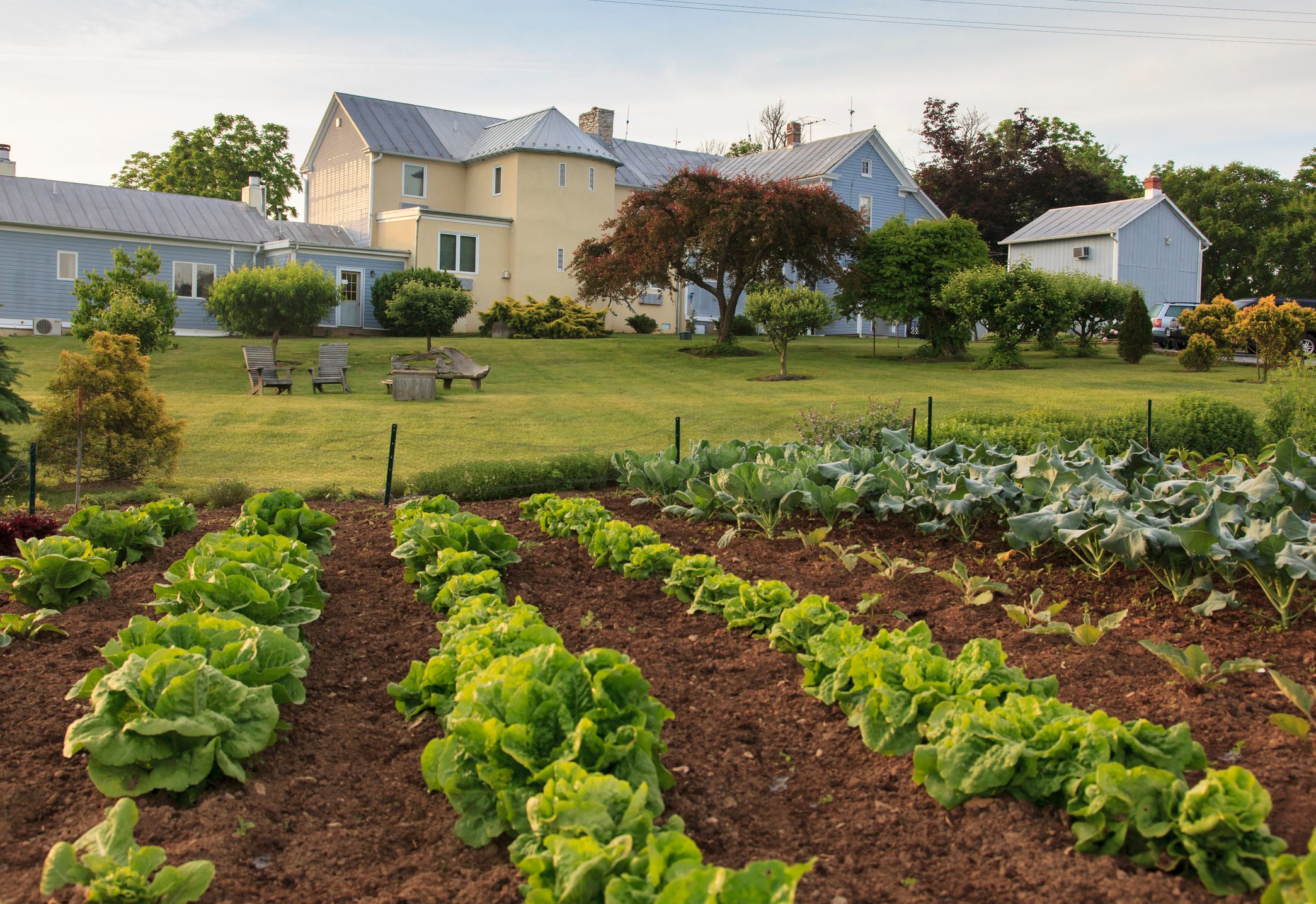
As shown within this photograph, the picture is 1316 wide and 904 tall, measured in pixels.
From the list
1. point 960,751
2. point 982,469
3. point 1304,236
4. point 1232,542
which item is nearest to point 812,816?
point 960,751

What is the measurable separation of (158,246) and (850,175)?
2315 cm

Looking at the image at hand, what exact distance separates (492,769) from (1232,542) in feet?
11.9

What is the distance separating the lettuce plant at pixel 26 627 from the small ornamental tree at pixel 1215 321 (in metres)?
25.7

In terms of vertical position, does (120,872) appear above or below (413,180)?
below

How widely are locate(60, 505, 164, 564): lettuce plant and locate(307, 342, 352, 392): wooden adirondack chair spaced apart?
12.9 meters

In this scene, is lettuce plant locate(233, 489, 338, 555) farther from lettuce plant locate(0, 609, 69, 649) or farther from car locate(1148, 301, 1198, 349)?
car locate(1148, 301, 1198, 349)

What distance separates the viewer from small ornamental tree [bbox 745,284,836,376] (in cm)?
2283

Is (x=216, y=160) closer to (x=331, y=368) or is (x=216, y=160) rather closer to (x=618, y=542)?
(x=331, y=368)

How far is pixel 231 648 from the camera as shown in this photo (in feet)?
12.4

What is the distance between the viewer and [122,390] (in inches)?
408

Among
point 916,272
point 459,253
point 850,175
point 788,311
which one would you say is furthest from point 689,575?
point 850,175

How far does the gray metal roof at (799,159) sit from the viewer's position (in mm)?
36344

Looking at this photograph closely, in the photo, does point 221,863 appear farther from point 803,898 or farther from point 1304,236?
point 1304,236

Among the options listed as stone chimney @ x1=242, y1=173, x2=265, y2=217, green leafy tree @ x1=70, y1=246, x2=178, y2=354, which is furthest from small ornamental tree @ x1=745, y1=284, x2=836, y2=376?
stone chimney @ x1=242, y1=173, x2=265, y2=217
